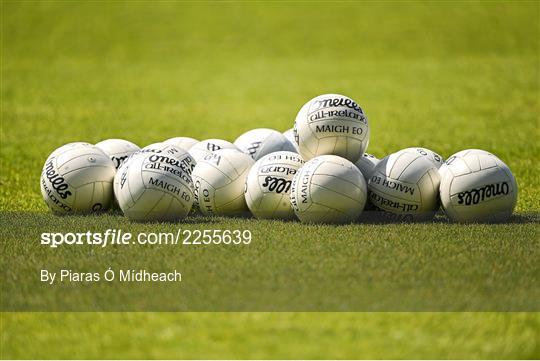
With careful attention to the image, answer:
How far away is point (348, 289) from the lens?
9992 millimetres

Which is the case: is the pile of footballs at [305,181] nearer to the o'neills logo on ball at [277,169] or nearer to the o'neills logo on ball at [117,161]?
the o'neills logo on ball at [277,169]

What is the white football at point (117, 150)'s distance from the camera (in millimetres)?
16578

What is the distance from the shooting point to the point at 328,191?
13.6 meters

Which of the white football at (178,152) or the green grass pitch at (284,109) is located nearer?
the green grass pitch at (284,109)

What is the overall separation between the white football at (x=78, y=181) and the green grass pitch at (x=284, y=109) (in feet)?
1.55

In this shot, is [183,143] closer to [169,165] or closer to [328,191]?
[169,165]

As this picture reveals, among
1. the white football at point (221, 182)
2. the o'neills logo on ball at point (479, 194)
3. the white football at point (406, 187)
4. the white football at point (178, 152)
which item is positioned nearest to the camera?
the o'neills logo on ball at point (479, 194)

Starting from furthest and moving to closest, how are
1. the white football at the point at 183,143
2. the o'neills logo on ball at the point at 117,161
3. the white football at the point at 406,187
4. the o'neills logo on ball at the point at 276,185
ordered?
1. the white football at the point at 183,143
2. the o'neills logo on ball at the point at 117,161
3. the o'neills logo on ball at the point at 276,185
4. the white football at the point at 406,187

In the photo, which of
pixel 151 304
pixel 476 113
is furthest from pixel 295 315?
pixel 476 113

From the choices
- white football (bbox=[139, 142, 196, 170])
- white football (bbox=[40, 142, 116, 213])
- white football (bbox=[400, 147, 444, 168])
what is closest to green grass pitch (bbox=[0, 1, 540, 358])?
white football (bbox=[40, 142, 116, 213])

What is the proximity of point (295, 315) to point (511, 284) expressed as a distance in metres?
2.82

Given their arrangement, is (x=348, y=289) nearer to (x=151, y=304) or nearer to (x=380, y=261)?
(x=380, y=261)

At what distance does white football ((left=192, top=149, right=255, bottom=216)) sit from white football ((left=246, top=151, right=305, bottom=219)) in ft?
1.48

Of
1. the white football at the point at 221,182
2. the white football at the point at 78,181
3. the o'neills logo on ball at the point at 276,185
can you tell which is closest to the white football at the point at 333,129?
the o'neills logo on ball at the point at 276,185
